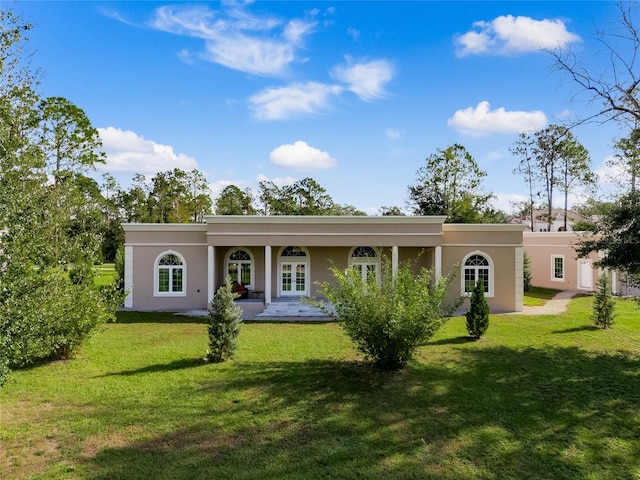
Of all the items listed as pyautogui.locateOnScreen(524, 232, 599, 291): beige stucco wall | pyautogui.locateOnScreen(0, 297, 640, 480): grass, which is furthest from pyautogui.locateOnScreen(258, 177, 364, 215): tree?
pyautogui.locateOnScreen(0, 297, 640, 480): grass

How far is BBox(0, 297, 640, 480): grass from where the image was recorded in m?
5.26

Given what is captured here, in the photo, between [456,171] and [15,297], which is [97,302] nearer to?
[15,297]

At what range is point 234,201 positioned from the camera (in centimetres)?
4812

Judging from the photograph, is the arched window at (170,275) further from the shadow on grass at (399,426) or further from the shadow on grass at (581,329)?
the shadow on grass at (581,329)

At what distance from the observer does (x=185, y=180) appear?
4472 cm

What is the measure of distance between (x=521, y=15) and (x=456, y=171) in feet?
79.1

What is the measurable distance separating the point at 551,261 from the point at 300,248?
19092mm

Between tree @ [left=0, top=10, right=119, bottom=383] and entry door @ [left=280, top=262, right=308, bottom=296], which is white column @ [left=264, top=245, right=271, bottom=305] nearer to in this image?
entry door @ [left=280, top=262, right=308, bottom=296]

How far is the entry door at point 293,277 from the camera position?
19859 mm

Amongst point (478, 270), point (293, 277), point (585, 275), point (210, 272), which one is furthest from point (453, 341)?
point (585, 275)

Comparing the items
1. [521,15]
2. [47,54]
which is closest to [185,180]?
[47,54]

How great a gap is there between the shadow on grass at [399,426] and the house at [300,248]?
8717mm

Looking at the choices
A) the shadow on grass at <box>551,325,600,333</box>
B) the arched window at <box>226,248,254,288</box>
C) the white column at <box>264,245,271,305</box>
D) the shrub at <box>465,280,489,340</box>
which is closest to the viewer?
the shrub at <box>465,280,489,340</box>

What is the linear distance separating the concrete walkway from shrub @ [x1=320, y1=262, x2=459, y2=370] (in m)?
11.5
